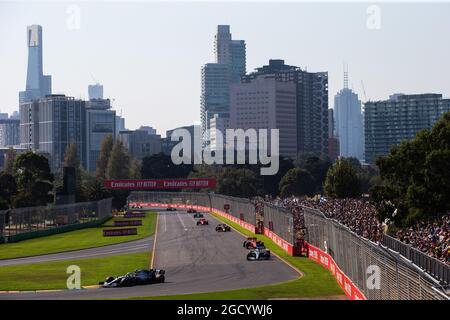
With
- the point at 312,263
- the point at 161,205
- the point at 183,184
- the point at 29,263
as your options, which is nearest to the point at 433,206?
the point at 312,263

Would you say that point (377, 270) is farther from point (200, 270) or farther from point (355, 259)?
point (200, 270)

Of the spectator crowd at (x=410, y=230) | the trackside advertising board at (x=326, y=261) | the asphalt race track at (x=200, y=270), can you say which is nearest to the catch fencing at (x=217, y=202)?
the trackside advertising board at (x=326, y=261)

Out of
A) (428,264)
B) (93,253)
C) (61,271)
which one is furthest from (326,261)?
(93,253)

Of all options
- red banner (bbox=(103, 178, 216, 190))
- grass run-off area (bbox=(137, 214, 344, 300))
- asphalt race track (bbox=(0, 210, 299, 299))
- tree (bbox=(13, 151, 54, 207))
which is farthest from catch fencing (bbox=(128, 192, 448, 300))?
red banner (bbox=(103, 178, 216, 190))

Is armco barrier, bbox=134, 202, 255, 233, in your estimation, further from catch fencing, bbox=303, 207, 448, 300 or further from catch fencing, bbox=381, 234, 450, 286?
catch fencing, bbox=381, 234, 450, 286
